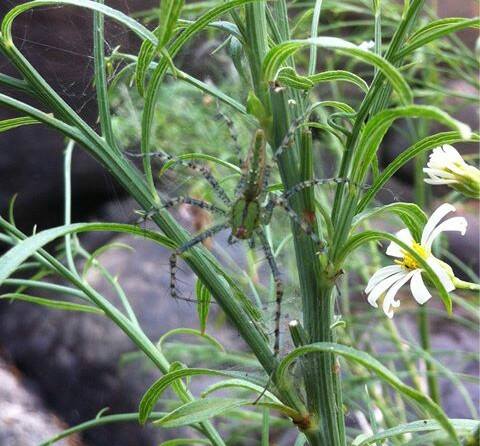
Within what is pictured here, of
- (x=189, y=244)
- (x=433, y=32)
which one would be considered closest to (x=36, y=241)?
(x=189, y=244)

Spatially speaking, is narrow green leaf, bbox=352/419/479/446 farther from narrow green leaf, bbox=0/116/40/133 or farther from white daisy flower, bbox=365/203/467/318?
narrow green leaf, bbox=0/116/40/133

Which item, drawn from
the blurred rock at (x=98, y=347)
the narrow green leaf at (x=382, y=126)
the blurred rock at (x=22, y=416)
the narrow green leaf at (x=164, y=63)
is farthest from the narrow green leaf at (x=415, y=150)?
the blurred rock at (x=98, y=347)

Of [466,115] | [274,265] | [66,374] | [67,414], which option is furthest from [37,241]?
[466,115]

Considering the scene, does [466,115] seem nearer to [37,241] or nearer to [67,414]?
[67,414]

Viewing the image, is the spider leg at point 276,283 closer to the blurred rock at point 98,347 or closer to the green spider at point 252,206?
the green spider at point 252,206

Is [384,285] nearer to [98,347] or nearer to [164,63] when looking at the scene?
[164,63]

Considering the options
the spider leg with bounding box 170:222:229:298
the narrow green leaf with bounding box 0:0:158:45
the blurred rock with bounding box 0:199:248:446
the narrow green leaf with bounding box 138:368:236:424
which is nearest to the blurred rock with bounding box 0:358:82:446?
the blurred rock with bounding box 0:199:248:446
